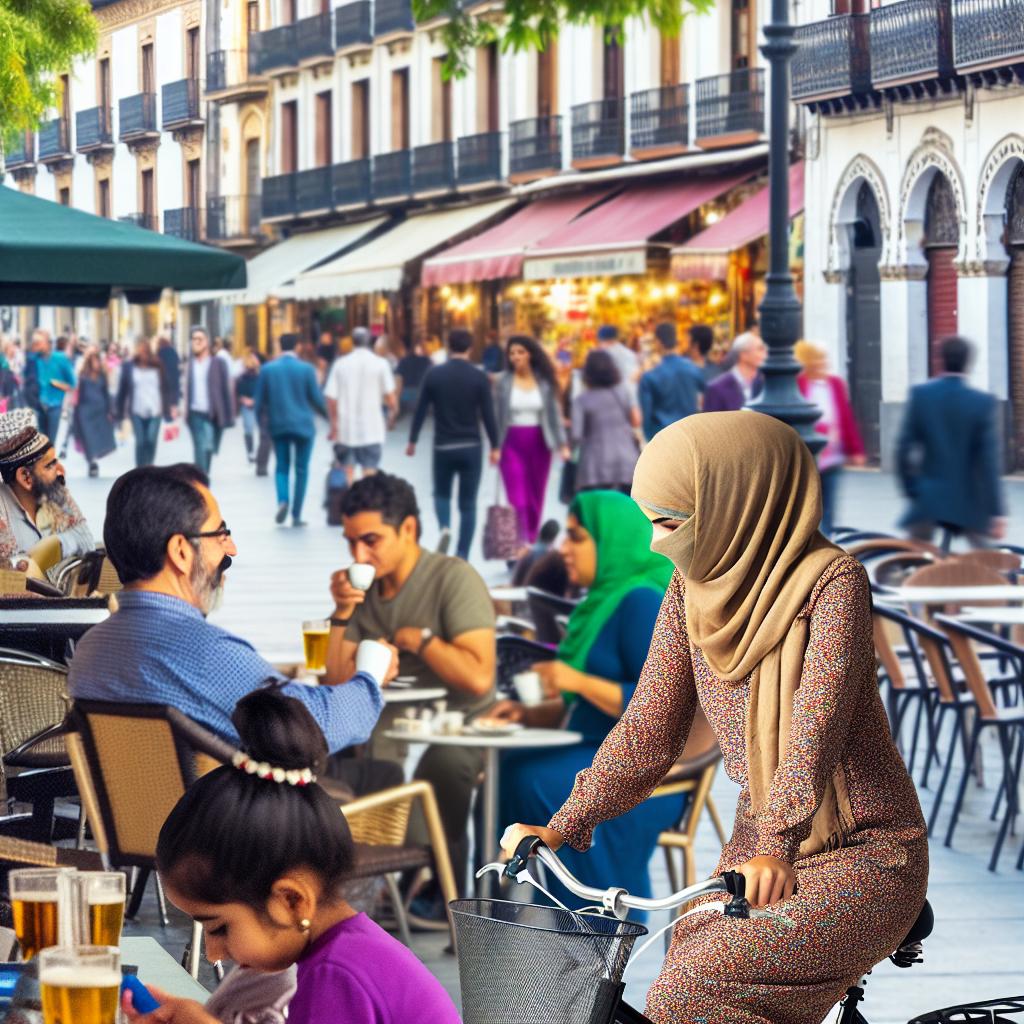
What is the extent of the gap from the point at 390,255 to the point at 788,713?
3167 centimetres

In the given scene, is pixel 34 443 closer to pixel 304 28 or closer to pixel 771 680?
pixel 771 680

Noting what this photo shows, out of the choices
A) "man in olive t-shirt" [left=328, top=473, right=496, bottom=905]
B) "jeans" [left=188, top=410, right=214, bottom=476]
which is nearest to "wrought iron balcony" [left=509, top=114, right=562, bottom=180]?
"jeans" [left=188, top=410, right=214, bottom=476]

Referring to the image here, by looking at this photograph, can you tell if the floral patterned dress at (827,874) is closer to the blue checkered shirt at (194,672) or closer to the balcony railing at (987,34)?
the blue checkered shirt at (194,672)

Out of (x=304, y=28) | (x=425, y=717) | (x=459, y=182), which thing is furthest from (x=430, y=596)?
(x=459, y=182)

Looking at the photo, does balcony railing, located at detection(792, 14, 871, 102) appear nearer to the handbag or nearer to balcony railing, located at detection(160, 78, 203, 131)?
the handbag

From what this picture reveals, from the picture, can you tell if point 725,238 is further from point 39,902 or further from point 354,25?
point 39,902

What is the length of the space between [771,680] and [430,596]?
10.1ft

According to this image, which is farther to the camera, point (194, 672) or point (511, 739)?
point (511, 739)

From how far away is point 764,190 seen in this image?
3055 cm

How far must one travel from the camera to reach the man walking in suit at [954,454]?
11383 mm

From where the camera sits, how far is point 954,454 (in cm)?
1144

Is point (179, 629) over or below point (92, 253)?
below

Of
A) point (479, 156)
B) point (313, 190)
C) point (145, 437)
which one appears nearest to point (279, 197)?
point (313, 190)

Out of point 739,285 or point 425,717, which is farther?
point 739,285
